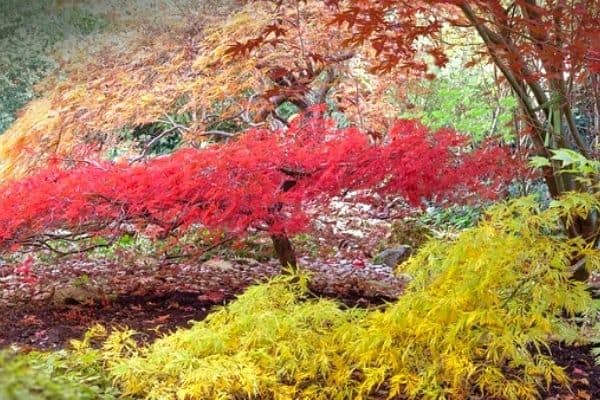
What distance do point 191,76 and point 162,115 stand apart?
432 millimetres

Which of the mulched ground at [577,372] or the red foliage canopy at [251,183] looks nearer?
the mulched ground at [577,372]

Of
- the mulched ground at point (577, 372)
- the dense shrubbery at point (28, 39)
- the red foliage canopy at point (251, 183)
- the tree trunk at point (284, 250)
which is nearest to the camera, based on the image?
the mulched ground at point (577, 372)

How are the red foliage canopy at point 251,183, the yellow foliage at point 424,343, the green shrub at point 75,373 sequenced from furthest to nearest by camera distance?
the red foliage canopy at point 251,183, the yellow foliage at point 424,343, the green shrub at point 75,373

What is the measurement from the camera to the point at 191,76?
4.28m

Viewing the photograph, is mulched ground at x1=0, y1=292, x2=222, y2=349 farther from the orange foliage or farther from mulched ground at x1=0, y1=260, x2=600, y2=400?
the orange foliage

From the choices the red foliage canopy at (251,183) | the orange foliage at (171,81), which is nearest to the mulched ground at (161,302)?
the red foliage canopy at (251,183)

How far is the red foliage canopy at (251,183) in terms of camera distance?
2.49 meters

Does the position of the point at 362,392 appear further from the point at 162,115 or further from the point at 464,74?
the point at 464,74

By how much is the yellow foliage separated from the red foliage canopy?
0.78m

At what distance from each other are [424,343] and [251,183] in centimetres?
111

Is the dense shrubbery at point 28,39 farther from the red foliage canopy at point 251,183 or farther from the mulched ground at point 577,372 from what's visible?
the mulched ground at point 577,372

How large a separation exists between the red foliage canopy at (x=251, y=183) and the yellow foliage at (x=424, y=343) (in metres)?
0.78

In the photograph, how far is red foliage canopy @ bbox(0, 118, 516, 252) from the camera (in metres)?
2.49

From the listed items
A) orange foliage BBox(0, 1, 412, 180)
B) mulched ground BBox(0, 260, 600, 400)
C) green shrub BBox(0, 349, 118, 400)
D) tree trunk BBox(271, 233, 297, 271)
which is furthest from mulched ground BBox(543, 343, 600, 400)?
orange foliage BBox(0, 1, 412, 180)
